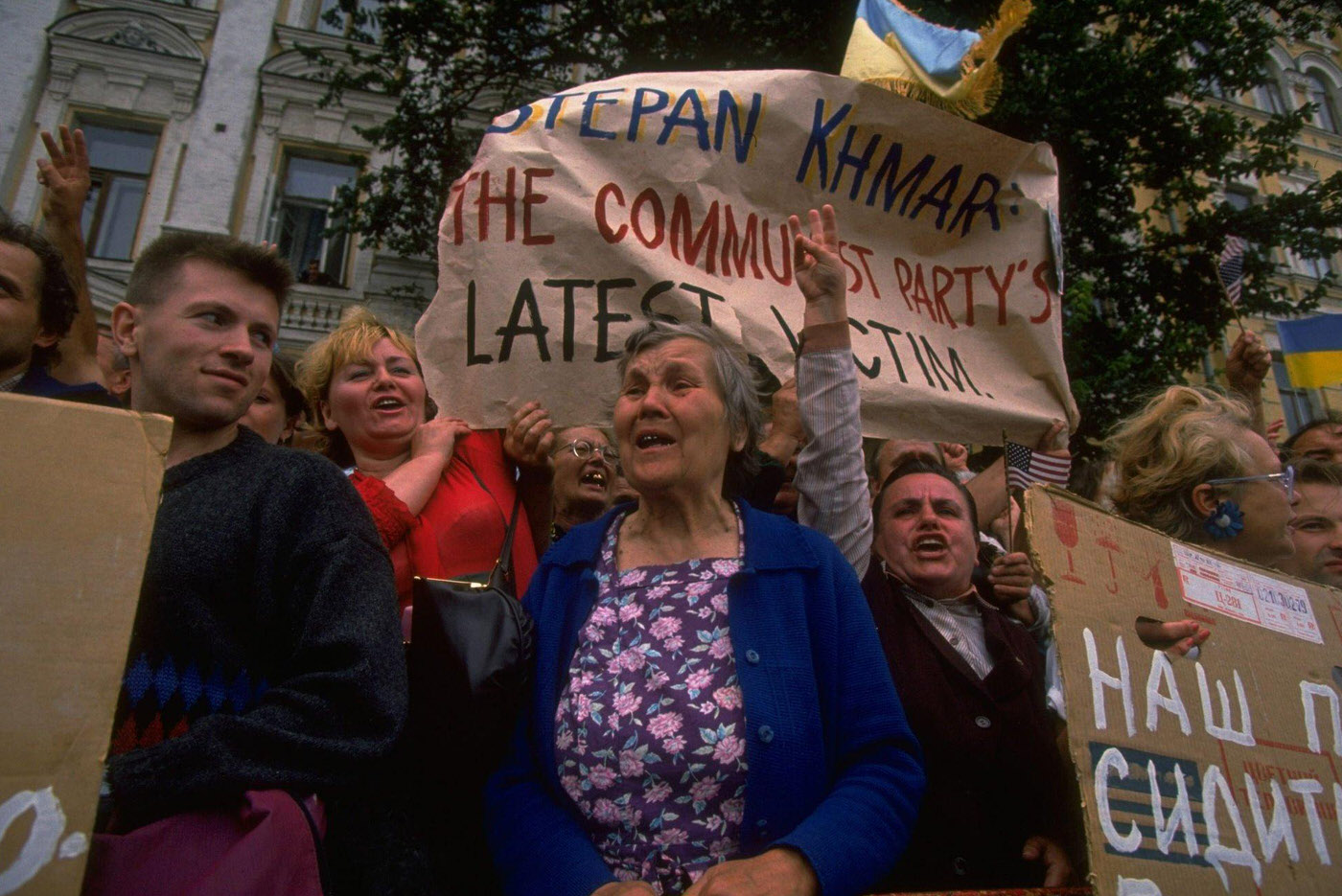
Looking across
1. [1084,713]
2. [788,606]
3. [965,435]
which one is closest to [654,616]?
[788,606]

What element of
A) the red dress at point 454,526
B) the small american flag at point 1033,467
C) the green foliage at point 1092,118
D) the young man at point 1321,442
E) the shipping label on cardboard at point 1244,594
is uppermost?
the green foliage at point 1092,118

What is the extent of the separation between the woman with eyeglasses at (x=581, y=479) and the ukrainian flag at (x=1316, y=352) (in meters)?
4.27

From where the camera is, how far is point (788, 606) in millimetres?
1617

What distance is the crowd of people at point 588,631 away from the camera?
1.24 meters

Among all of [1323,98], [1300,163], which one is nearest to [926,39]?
[1300,163]

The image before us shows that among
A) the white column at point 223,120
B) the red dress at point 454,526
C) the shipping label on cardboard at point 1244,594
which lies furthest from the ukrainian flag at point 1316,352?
the white column at point 223,120

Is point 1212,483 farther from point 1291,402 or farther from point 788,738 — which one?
point 1291,402

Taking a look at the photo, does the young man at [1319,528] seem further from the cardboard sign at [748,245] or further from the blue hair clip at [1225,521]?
the cardboard sign at [748,245]

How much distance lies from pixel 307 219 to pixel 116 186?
2.54 meters

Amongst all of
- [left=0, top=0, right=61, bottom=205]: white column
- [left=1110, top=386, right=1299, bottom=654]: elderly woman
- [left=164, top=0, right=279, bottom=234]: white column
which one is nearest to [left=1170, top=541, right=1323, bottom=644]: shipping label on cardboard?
[left=1110, top=386, right=1299, bottom=654]: elderly woman

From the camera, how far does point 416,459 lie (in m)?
2.22

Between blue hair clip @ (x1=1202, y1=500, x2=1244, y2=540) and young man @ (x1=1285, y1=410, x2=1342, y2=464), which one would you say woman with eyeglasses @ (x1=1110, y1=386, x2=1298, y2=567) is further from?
young man @ (x1=1285, y1=410, x2=1342, y2=464)

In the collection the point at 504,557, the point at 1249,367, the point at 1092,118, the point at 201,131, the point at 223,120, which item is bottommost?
the point at 504,557

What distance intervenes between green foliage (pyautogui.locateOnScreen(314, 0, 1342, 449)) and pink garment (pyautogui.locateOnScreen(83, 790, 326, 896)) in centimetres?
725
